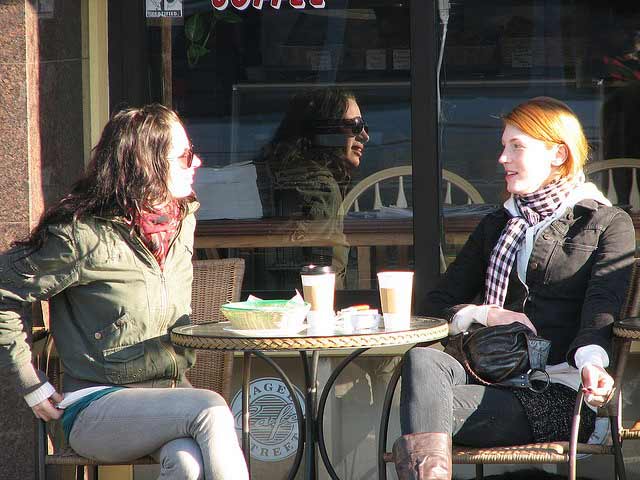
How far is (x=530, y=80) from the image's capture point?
509 cm

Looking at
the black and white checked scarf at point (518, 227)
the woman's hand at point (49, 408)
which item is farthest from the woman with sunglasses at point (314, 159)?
the woman's hand at point (49, 408)

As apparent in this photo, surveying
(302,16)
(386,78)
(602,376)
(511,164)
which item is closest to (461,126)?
(386,78)

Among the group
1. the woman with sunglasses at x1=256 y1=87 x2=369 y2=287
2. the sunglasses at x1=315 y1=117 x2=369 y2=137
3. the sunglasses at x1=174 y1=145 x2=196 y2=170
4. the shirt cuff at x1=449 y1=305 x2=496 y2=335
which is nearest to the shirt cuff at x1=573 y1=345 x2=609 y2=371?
the shirt cuff at x1=449 y1=305 x2=496 y2=335

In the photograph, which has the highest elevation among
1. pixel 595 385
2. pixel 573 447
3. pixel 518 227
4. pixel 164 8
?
pixel 164 8

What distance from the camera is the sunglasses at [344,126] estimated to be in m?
4.49

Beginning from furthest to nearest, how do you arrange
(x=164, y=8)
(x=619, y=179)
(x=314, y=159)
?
(x=619, y=179)
(x=314, y=159)
(x=164, y=8)

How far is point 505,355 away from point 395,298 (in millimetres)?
344

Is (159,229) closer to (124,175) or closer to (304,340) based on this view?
(124,175)

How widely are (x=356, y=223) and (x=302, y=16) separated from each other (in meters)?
0.94

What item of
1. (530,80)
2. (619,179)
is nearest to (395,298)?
(619,179)

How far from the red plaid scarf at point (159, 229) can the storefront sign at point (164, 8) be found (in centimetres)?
155

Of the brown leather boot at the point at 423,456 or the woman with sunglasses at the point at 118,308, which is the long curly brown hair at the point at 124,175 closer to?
the woman with sunglasses at the point at 118,308

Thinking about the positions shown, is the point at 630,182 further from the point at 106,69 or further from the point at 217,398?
the point at 217,398

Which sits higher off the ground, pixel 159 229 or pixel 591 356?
pixel 159 229
